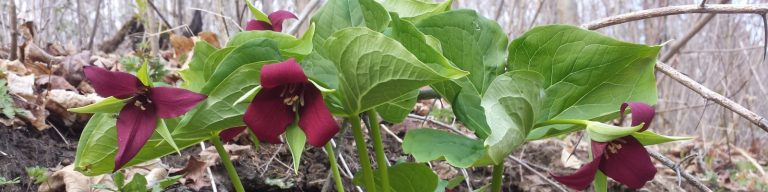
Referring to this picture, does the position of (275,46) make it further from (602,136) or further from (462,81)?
(602,136)

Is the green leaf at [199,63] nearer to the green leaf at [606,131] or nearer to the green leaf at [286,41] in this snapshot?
the green leaf at [286,41]

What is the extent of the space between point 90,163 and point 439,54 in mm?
545

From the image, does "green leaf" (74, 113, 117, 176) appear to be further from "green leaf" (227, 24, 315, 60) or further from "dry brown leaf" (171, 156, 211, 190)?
"dry brown leaf" (171, 156, 211, 190)

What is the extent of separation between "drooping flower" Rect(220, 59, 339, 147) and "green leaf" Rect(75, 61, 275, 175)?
26 millimetres

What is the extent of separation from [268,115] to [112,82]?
0.61ft

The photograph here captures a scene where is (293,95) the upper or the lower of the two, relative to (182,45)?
upper

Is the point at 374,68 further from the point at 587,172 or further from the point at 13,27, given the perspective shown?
the point at 13,27

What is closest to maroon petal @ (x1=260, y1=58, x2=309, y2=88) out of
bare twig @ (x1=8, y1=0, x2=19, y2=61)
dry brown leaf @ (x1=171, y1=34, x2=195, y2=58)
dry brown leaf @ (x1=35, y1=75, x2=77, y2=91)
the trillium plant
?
the trillium plant

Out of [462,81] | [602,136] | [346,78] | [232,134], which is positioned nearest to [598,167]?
[602,136]

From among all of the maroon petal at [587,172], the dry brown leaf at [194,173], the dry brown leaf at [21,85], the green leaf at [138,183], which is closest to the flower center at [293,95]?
the maroon petal at [587,172]

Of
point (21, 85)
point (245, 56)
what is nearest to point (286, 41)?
point (245, 56)

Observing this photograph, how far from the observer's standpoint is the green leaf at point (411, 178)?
1.02 meters

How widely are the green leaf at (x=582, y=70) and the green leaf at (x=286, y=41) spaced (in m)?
0.30

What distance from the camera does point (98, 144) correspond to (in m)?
0.92
